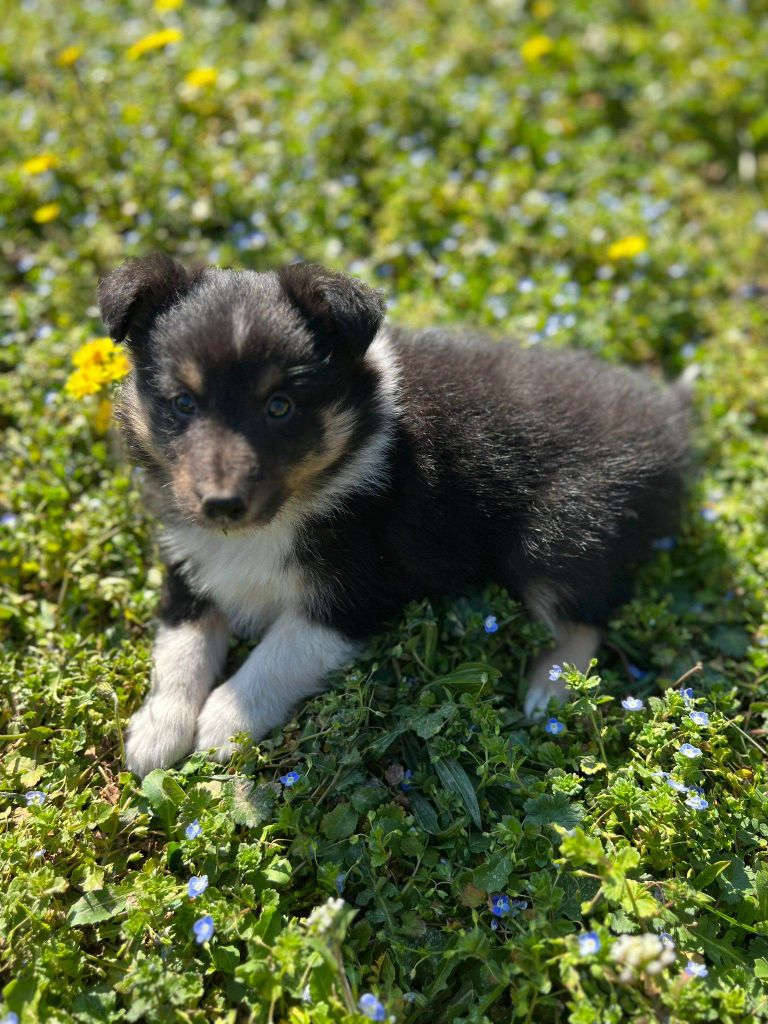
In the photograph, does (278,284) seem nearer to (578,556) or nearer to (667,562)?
(578,556)

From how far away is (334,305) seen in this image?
10.6 ft

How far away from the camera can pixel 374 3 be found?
763cm

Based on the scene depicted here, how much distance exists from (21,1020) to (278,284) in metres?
2.43

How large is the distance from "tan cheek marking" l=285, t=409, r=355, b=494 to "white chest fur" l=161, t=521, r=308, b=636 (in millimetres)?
231

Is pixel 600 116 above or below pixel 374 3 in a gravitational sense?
below

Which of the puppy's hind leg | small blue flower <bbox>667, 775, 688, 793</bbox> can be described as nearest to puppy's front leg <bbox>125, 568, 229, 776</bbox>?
the puppy's hind leg

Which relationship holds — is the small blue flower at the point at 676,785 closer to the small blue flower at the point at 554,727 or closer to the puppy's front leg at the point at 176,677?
the small blue flower at the point at 554,727

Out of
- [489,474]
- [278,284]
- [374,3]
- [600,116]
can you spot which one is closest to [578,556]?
[489,474]

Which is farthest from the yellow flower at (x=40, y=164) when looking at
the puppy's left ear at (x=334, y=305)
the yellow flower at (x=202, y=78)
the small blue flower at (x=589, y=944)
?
the small blue flower at (x=589, y=944)

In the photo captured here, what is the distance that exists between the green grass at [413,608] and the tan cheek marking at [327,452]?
73 cm

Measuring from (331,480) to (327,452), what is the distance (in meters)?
0.14

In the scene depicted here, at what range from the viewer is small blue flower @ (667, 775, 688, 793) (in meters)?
3.10

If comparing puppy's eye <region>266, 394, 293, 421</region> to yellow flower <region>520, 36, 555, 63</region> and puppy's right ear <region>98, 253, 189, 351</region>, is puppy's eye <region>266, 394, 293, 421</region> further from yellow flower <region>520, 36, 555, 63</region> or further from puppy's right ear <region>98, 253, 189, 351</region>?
yellow flower <region>520, 36, 555, 63</region>

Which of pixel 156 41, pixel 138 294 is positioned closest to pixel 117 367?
pixel 138 294
